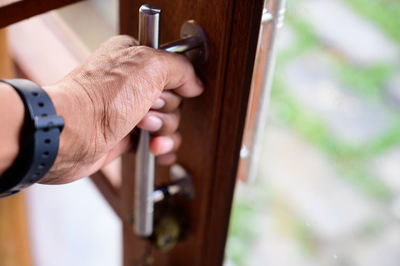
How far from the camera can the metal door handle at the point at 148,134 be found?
43cm

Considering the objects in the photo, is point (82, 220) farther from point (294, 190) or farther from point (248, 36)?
point (248, 36)

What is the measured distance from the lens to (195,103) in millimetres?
518

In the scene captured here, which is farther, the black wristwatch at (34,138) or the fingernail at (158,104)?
the fingernail at (158,104)

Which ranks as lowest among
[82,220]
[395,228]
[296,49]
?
[82,220]

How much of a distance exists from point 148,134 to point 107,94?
0.32 feet

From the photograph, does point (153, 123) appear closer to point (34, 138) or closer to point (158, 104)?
point (158, 104)

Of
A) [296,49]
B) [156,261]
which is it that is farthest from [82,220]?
[296,49]

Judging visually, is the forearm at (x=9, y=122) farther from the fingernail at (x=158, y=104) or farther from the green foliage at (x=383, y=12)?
the green foliage at (x=383, y=12)

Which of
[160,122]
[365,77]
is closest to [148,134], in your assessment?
[160,122]

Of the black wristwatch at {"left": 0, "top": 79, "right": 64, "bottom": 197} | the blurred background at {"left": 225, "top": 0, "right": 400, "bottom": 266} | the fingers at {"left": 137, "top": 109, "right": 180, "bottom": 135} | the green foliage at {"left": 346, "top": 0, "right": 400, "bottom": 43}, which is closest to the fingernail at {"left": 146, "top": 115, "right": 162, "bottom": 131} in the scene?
the fingers at {"left": 137, "top": 109, "right": 180, "bottom": 135}

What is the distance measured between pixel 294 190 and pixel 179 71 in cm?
64

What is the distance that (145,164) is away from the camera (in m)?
0.53

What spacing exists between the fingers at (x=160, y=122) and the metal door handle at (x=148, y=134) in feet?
0.05

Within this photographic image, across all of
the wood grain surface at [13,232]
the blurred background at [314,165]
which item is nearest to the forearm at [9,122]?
the blurred background at [314,165]
